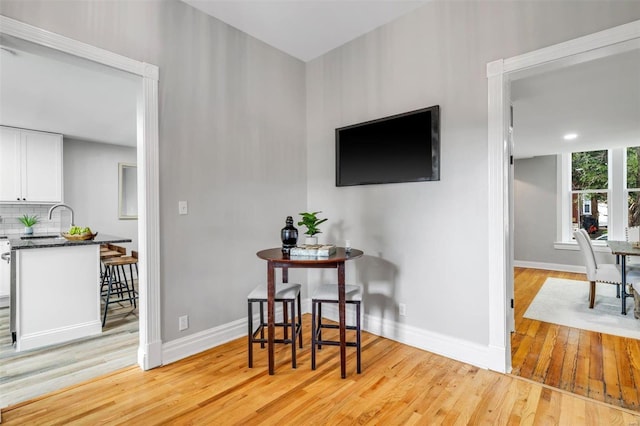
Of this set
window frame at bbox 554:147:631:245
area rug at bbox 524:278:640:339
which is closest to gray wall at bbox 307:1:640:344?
area rug at bbox 524:278:640:339

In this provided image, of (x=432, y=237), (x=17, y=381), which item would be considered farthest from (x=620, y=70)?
(x=17, y=381)

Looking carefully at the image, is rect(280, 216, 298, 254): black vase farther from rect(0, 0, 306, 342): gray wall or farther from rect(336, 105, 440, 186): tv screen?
rect(336, 105, 440, 186): tv screen

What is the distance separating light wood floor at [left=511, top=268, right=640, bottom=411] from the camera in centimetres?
204

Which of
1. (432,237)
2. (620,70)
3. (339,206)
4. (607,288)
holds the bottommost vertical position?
(607,288)

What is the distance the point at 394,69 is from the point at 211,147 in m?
1.74

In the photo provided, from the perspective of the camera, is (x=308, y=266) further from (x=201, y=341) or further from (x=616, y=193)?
(x=616, y=193)

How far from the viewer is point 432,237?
2.57 metres

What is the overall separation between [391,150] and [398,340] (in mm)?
1673

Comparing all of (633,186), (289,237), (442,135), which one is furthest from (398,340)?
(633,186)

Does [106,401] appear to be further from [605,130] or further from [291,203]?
[605,130]

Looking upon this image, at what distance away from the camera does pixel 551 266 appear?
652 cm

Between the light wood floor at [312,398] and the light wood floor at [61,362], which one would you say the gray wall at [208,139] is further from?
the light wood floor at [61,362]

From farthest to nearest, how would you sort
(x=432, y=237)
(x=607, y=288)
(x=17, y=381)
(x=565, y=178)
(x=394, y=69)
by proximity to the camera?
(x=565, y=178)
(x=607, y=288)
(x=394, y=69)
(x=432, y=237)
(x=17, y=381)

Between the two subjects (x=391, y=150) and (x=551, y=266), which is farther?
(x=551, y=266)
